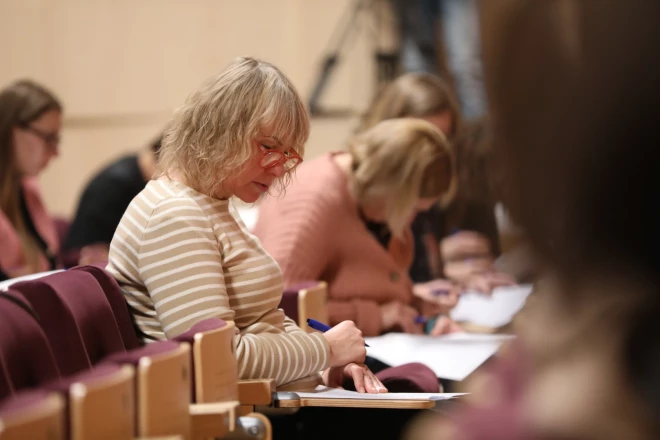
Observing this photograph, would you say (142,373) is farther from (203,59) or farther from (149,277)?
(203,59)

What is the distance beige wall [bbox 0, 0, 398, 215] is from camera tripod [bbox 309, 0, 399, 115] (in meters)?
0.35

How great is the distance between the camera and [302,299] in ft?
6.27

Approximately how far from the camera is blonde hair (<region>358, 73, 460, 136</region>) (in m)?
2.92

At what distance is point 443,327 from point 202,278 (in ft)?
4.06

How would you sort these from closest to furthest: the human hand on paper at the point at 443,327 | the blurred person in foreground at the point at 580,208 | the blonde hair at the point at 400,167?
1. the blurred person in foreground at the point at 580,208
2. the blonde hair at the point at 400,167
3. the human hand on paper at the point at 443,327


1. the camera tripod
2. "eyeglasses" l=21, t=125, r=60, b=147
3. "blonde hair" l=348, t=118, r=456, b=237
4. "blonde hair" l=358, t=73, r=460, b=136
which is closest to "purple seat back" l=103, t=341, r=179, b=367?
"blonde hair" l=348, t=118, r=456, b=237

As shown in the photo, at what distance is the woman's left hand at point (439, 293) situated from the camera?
8.79 ft

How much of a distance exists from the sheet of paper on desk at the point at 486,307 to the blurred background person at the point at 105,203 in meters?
1.36

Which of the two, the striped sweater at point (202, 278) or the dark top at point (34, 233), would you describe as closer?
the striped sweater at point (202, 278)

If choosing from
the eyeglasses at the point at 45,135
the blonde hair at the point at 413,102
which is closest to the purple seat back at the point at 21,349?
the blonde hair at the point at 413,102

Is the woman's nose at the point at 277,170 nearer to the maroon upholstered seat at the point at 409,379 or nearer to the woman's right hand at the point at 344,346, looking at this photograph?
the woman's right hand at the point at 344,346

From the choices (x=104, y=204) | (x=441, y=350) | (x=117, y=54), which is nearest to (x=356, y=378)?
(x=441, y=350)

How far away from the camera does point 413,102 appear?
2.94 m

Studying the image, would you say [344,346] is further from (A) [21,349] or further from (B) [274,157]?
(A) [21,349]
